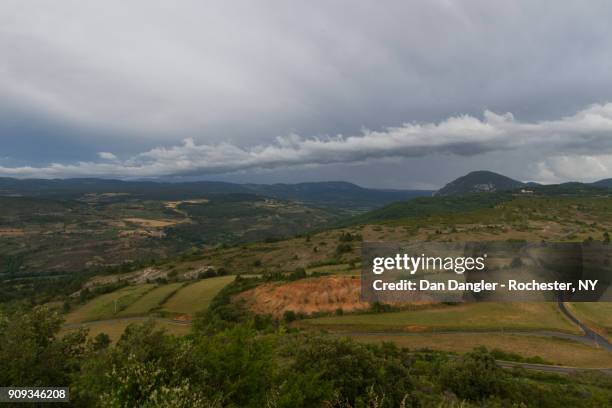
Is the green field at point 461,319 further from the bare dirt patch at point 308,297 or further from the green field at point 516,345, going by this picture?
the bare dirt patch at point 308,297

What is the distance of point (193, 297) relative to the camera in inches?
3278

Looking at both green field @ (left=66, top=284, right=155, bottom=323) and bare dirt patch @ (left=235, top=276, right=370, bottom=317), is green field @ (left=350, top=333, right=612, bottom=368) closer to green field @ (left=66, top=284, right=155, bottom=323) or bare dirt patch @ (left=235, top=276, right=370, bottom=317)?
bare dirt patch @ (left=235, top=276, right=370, bottom=317)

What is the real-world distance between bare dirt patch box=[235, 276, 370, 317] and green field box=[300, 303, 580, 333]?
3.07 m

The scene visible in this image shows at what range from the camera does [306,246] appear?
141000 millimetres

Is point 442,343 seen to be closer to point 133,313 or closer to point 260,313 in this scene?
point 260,313

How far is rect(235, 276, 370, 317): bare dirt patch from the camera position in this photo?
69.2 metres

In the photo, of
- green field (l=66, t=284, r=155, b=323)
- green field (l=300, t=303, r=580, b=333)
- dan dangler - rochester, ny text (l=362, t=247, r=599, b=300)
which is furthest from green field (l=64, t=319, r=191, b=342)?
dan dangler - rochester, ny text (l=362, t=247, r=599, b=300)

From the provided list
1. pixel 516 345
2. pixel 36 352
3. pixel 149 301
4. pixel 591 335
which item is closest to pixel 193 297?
pixel 149 301

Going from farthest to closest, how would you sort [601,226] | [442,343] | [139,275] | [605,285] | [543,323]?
[601,226] → [139,275] → [605,285] → [543,323] → [442,343]

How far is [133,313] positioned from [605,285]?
110 meters

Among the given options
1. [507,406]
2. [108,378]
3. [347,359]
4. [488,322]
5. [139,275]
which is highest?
[108,378]

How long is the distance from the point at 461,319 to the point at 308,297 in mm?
30501

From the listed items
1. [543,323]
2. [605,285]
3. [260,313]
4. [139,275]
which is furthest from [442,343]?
[139,275]

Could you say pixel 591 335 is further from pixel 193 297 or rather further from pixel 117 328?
pixel 117 328
